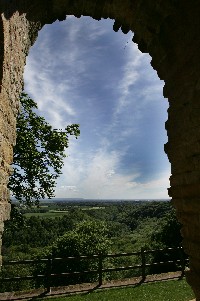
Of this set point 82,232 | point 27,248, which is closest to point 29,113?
point 82,232

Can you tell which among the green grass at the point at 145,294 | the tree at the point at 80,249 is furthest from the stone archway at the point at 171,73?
the tree at the point at 80,249

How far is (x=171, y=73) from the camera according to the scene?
4.20 metres

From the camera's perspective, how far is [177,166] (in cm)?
400

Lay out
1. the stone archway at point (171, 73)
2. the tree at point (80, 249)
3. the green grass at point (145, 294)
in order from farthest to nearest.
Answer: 1. the tree at point (80, 249)
2. the green grass at point (145, 294)
3. the stone archway at point (171, 73)

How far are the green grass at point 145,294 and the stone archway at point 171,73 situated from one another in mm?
5608

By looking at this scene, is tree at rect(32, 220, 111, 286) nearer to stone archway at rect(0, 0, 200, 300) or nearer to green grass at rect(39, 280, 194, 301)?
green grass at rect(39, 280, 194, 301)

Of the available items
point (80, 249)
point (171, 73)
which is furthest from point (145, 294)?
point (80, 249)

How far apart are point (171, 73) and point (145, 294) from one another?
7554 mm

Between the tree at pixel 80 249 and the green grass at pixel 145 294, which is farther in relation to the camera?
the tree at pixel 80 249

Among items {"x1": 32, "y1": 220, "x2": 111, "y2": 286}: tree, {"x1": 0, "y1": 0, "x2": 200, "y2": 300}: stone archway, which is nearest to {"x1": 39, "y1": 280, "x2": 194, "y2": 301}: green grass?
{"x1": 0, "y1": 0, "x2": 200, "y2": 300}: stone archway

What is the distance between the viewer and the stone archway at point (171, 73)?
346cm

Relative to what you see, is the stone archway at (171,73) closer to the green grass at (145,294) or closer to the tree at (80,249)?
the green grass at (145,294)

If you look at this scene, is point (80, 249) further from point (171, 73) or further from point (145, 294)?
point (171, 73)

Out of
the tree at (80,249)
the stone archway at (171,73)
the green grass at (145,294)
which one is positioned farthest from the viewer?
the tree at (80,249)
